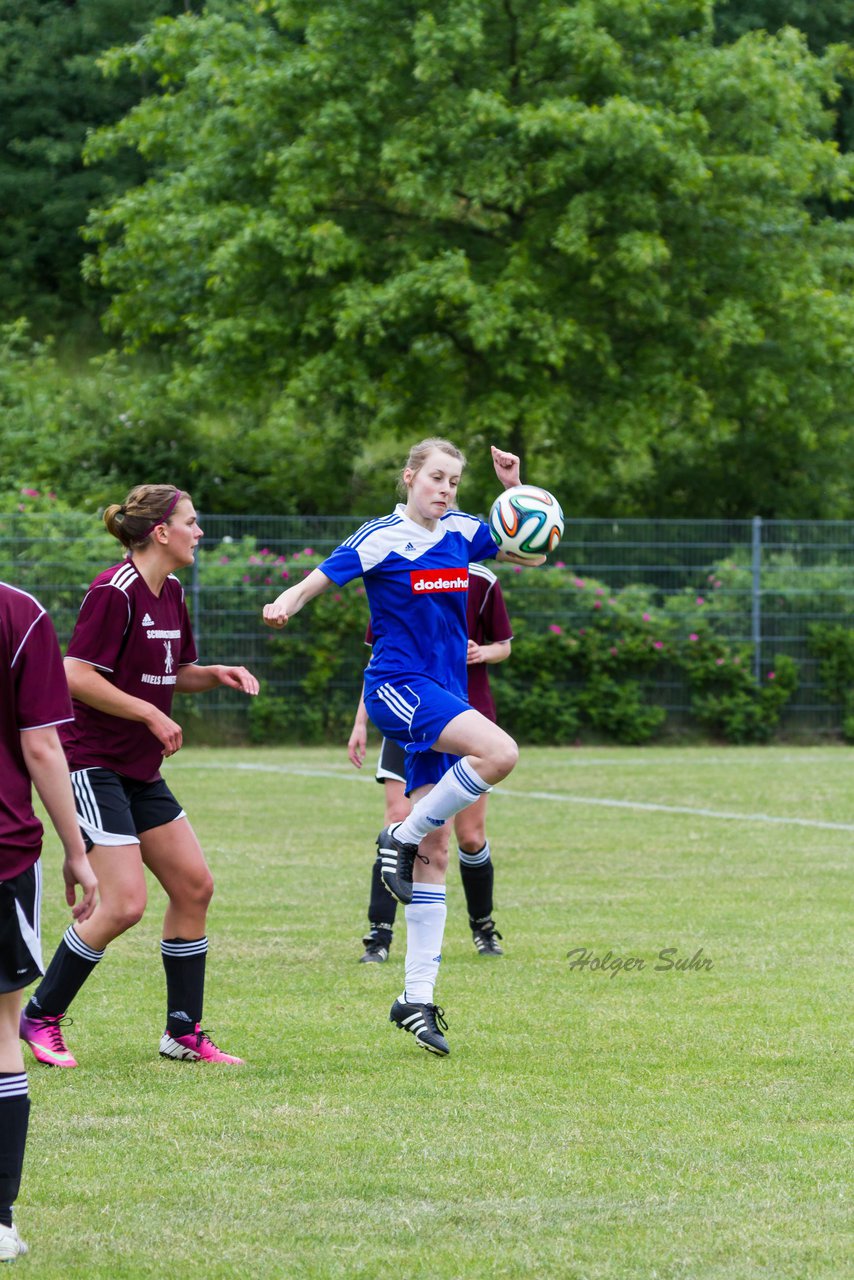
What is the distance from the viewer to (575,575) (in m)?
21.8

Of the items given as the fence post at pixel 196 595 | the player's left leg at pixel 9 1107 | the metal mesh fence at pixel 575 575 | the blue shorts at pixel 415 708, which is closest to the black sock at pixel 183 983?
the blue shorts at pixel 415 708

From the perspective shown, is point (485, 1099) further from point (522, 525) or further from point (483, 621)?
point (483, 621)

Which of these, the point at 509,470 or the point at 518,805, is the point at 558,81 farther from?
the point at 509,470

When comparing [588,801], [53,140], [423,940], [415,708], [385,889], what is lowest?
[588,801]

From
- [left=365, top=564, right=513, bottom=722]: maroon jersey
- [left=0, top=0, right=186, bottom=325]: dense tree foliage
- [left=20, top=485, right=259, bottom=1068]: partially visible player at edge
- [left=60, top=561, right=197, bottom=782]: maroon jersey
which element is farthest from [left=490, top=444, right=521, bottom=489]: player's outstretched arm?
[left=0, top=0, right=186, bottom=325]: dense tree foliage

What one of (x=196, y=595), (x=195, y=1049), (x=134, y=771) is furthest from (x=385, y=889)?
(x=196, y=595)

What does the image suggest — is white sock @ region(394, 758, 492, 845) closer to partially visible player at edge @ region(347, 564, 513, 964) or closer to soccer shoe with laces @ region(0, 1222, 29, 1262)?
partially visible player at edge @ region(347, 564, 513, 964)

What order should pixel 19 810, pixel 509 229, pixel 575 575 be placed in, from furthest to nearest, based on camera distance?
pixel 509 229 → pixel 575 575 → pixel 19 810

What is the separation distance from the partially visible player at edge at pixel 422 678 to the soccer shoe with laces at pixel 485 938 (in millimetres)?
1732

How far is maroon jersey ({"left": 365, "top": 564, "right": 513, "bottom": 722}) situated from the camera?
8.29 metres

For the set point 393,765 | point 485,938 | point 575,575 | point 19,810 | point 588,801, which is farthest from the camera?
point 575,575

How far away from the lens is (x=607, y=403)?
26.3 m

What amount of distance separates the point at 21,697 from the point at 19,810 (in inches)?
10.7

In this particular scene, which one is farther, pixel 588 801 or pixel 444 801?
pixel 588 801
